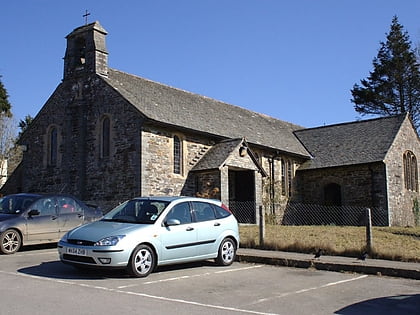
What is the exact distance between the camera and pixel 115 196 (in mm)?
23219

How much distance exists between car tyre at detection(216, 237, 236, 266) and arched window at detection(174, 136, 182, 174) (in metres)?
12.6

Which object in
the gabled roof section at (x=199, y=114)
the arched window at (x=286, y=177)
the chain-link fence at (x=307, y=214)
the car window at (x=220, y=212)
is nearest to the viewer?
the car window at (x=220, y=212)

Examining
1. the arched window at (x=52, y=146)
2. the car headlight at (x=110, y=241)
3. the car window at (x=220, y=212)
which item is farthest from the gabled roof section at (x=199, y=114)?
the car headlight at (x=110, y=241)

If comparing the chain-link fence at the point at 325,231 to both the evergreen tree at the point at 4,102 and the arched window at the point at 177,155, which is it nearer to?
the arched window at the point at 177,155

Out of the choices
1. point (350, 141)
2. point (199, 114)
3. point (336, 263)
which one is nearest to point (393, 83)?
point (350, 141)

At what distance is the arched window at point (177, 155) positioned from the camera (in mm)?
24256

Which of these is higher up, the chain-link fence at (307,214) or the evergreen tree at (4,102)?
the evergreen tree at (4,102)

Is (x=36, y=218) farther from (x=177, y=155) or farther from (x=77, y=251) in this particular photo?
(x=177, y=155)

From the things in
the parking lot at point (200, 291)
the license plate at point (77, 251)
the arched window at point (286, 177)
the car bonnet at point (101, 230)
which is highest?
the arched window at point (286, 177)

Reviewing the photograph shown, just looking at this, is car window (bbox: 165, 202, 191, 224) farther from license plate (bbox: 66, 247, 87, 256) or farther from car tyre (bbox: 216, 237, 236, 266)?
license plate (bbox: 66, 247, 87, 256)

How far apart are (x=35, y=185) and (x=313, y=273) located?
19820 millimetres

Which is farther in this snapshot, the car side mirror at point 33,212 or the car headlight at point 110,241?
the car side mirror at point 33,212

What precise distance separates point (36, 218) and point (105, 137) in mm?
11376

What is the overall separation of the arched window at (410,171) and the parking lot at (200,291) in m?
22.3
